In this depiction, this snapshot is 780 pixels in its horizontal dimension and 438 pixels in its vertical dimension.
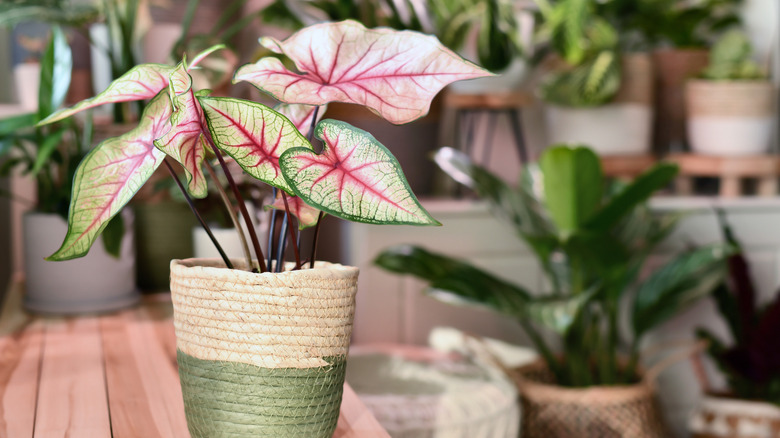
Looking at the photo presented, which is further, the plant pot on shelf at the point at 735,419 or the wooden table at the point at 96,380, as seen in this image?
the plant pot on shelf at the point at 735,419

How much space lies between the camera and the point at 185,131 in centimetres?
50

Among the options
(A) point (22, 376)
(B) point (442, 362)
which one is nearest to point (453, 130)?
(B) point (442, 362)

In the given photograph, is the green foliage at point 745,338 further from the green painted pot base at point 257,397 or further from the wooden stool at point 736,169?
the green painted pot base at point 257,397

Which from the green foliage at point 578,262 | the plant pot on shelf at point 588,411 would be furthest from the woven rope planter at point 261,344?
the plant pot on shelf at point 588,411

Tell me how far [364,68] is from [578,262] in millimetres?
1109

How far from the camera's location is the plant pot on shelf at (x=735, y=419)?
162 cm

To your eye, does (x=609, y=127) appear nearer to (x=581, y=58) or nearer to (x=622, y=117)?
(x=622, y=117)

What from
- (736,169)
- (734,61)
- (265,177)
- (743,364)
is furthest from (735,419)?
(265,177)

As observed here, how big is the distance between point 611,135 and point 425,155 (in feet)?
1.66

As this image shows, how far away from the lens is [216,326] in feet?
1.77

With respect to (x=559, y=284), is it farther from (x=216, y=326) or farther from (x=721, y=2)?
(x=216, y=326)

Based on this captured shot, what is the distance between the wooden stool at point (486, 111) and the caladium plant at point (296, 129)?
4.34ft

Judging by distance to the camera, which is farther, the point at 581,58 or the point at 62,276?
the point at 581,58

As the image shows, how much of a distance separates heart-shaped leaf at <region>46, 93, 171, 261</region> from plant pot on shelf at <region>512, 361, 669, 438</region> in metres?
1.22
